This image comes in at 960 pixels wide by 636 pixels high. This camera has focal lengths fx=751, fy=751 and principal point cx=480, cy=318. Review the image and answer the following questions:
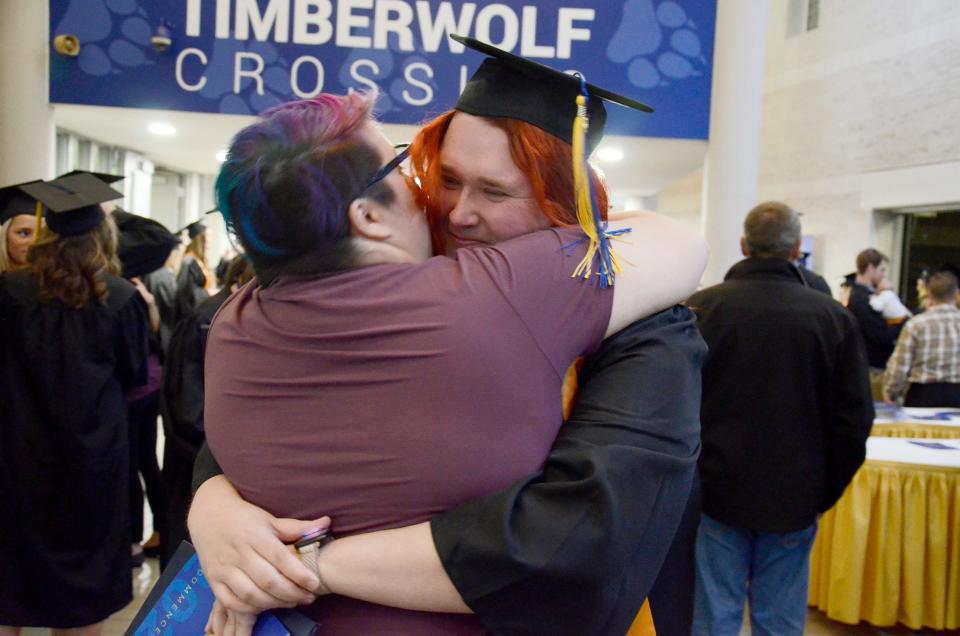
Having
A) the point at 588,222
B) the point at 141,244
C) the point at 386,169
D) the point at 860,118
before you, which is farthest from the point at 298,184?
the point at 860,118

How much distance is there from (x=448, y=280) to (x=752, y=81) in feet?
13.5

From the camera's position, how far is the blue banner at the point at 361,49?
4375mm

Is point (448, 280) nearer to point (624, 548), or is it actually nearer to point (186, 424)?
point (624, 548)

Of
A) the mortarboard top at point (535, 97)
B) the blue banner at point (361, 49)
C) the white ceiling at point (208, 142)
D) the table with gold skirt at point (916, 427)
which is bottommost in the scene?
the table with gold skirt at point (916, 427)

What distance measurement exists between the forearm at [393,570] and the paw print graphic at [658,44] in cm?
408

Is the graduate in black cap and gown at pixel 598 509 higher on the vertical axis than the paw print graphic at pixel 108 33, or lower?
lower

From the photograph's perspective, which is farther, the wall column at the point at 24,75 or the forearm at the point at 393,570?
the wall column at the point at 24,75

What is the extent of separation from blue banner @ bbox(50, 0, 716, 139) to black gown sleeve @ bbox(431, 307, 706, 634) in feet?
12.5

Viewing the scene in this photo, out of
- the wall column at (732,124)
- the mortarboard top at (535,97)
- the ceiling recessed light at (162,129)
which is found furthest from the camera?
the ceiling recessed light at (162,129)

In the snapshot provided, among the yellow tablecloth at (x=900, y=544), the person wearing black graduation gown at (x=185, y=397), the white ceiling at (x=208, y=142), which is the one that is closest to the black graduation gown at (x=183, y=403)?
the person wearing black graduation gown at (x=185, y=397)

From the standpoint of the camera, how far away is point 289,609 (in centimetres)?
84

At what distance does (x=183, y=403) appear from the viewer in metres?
2.67

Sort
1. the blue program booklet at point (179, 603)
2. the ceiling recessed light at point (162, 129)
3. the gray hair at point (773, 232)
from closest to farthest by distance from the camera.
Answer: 1. the blue program booklet at point (179, 603)
2. the gray hair at point (773, 232)
3. the ceiling recessed light at point (162, 129)

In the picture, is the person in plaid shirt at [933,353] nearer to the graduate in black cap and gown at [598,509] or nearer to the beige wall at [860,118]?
the beige wall at [860,118]
